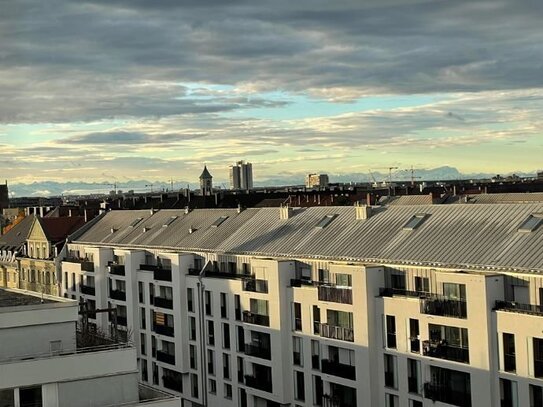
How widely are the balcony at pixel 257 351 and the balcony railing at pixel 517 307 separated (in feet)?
72.7

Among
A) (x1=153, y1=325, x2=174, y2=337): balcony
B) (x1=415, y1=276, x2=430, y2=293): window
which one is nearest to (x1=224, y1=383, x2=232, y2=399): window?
(x1=153, y1=325, x2=174, y2=337): balcony

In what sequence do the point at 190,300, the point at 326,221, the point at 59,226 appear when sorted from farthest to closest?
the point at 59,226, the point at 190,300, the point at 326,221

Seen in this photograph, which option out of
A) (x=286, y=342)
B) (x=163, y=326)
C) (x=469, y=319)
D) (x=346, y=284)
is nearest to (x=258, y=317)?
(x=286, y=342)

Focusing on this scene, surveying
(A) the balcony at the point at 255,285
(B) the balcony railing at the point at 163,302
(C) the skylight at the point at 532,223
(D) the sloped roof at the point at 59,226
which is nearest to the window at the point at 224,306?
(A) the balcony at the point at 255,285

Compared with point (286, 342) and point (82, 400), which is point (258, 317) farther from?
point (82, 400)

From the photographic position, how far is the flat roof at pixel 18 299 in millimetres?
38438

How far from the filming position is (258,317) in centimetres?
6788

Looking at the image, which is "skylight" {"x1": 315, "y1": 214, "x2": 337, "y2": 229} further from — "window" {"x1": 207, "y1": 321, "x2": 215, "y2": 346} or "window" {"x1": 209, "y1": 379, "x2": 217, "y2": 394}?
"window" {"x1": 209, "y1": 379, "x2": 217, "y2": 394}

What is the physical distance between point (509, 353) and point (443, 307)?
539 cm

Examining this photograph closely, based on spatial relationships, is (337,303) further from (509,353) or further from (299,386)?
(509,353)

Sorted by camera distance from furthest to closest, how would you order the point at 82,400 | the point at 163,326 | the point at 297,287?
the point at 163,326 < the point at 297,287 < the point at 82,400

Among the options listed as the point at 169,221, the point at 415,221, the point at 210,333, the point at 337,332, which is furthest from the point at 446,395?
the point at 169,221

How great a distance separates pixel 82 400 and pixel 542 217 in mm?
31957

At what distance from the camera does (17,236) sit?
408 feet
